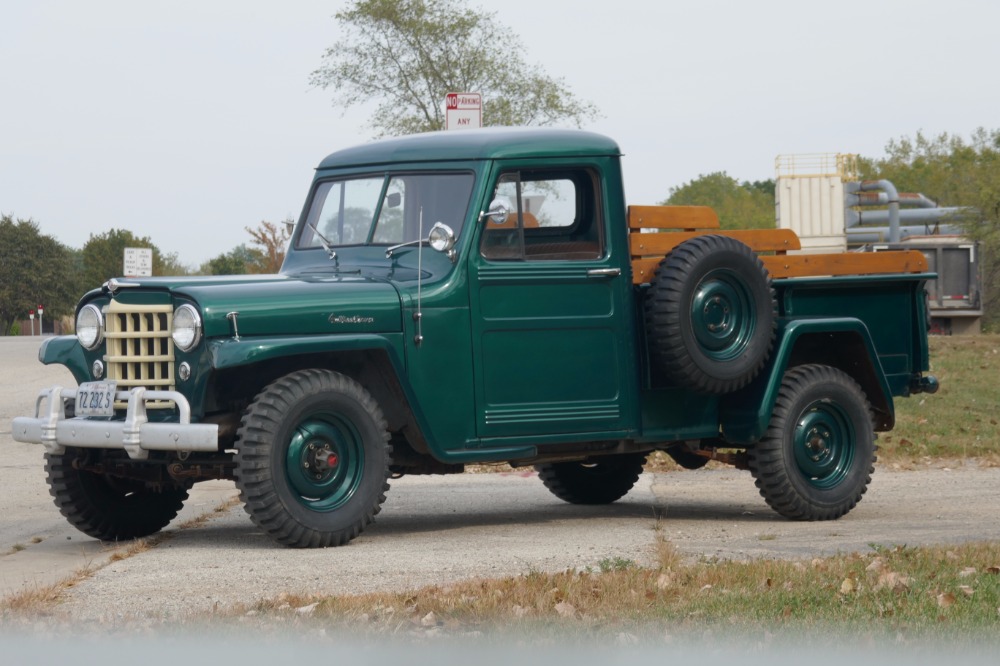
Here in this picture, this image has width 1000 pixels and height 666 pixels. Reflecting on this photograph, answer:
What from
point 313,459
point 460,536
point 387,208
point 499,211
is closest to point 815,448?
point 460,536

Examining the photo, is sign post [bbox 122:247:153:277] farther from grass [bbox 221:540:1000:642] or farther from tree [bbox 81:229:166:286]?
tree [bbox 81:229:166:286]

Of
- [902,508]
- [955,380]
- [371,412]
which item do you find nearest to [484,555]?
[371,412]

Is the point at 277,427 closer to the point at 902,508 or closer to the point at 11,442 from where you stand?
the point at 902,508

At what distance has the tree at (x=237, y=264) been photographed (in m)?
33.9

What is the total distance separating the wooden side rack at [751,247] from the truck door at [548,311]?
18cm

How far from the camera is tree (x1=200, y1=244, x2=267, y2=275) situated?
3392 centimetres

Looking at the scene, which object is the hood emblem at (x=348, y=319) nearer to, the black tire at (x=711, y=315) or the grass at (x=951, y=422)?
the black tire at (x=711, y=315)

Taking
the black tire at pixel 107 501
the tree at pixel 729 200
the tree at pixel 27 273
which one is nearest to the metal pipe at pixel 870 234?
the tree at pixel 729 200

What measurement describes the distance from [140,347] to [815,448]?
14.2 ft

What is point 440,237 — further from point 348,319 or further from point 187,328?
point 187,328

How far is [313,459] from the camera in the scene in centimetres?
802

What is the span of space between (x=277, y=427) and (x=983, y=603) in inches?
141

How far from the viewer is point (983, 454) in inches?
540

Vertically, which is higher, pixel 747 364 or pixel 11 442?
pixel 747 364
